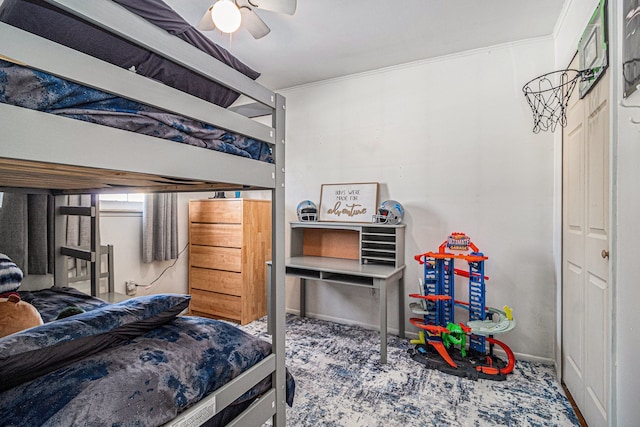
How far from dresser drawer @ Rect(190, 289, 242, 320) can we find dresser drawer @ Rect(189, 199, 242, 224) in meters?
0.74

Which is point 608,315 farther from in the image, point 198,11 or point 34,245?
point 34,245

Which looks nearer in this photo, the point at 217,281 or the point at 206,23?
the point at 206,23

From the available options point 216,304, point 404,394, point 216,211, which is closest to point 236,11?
point 216,211

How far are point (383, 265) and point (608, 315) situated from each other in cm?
159

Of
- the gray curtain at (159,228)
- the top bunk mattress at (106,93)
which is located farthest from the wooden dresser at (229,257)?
the top bunk mattress at (106,93)

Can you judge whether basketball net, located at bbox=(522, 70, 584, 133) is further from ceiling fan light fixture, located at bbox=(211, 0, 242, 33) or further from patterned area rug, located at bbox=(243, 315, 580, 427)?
ceiling fan light fixture, located at bbox=(211, 0, 242, 33)

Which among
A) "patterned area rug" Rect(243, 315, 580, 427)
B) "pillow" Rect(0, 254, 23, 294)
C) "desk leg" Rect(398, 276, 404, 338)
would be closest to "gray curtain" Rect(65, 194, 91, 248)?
"pillow" Rect(0, 254, 23, 294)

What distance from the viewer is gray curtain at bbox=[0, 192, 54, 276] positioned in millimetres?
2164

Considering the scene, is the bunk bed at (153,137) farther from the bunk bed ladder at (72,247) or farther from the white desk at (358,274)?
the bunk bed ladder at (72,247)

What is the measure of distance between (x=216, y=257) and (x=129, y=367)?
7.89ft

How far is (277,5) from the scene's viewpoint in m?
1.75

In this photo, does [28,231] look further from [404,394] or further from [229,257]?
[404,394]

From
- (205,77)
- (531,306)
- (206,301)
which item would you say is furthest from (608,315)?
(206,301)

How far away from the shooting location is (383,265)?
2.80 metres
